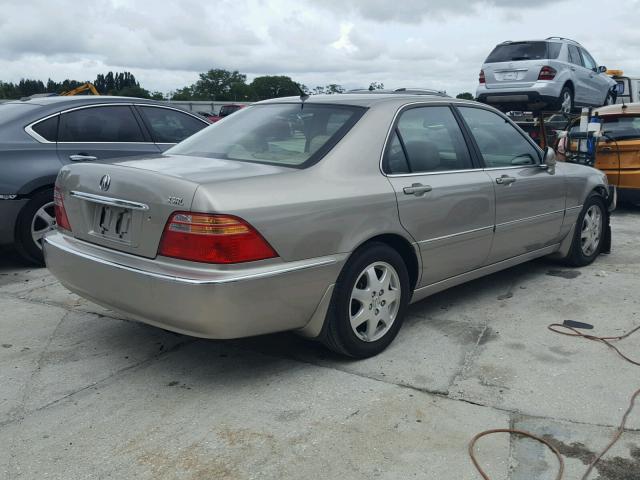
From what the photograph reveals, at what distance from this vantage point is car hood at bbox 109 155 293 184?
3.31m

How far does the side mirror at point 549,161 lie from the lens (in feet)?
17.1

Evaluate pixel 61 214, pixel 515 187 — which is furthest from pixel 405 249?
pixel 61 214

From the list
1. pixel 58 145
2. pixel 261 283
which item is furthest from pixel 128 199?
pixel 58 145

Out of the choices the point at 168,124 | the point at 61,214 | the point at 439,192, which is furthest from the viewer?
the point at 168,124

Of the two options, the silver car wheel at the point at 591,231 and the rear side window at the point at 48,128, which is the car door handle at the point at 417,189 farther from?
the rear side window at the point at 48,128

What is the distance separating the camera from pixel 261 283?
3.16m

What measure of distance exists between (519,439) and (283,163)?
1867 mm

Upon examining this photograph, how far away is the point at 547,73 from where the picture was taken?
12.1 meters

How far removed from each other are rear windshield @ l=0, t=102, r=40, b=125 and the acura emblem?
2.94 metres

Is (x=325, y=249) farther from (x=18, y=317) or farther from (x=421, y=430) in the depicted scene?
(x=18, y=317)

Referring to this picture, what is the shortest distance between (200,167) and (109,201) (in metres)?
0.51

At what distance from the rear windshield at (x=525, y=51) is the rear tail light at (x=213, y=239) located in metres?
10.6

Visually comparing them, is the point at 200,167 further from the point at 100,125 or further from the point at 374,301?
the point at 100,125

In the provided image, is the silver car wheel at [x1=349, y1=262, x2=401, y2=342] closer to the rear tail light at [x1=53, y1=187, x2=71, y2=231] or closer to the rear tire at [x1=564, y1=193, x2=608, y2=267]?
the rear tail light at [x1=53, y1=187, x2=71, y2=231]
